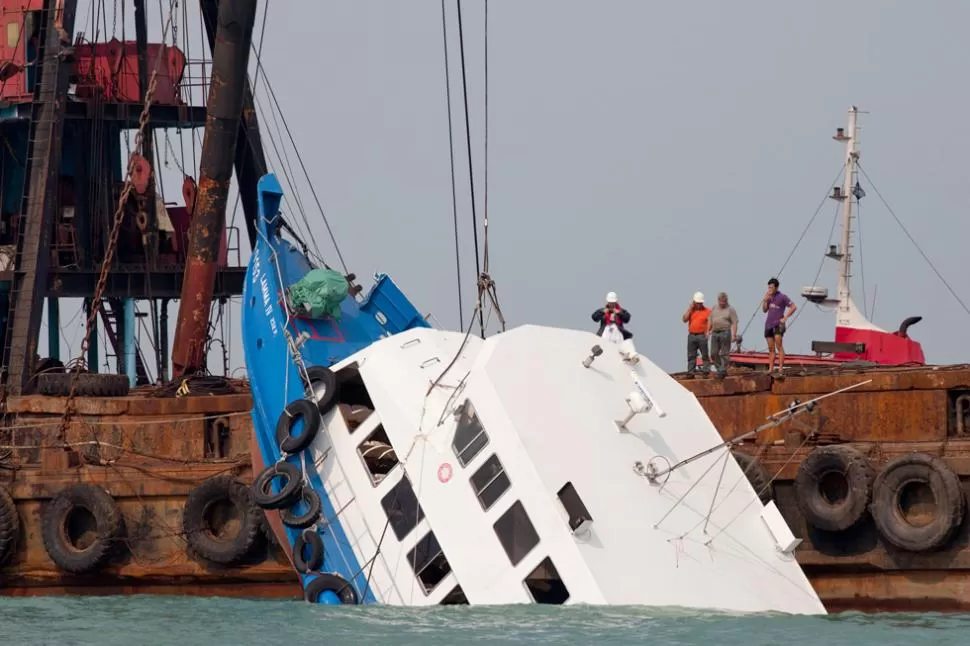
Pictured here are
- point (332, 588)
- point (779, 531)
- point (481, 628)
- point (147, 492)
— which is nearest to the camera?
point (481, 628)

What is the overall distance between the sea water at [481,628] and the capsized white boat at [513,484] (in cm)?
24

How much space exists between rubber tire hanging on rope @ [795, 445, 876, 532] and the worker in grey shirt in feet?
11.0

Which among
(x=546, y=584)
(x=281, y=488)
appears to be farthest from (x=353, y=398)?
(x=546, y=584)

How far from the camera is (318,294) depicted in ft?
68.9

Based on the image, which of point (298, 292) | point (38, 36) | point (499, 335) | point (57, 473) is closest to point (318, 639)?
point (499, 335)

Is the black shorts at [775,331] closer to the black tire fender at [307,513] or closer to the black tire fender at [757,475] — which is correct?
the black tire fender at [757,475]

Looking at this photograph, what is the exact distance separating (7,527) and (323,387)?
17.6 ft

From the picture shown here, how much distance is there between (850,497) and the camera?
19875mm

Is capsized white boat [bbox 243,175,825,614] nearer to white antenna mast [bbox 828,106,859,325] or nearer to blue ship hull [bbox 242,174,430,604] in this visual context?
blue ship hull [bbox 242,174,430,604]

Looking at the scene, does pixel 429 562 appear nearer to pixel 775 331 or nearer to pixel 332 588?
pixel 332 588

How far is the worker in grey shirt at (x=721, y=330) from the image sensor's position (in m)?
23.5

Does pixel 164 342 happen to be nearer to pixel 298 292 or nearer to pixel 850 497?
pixel 298 292

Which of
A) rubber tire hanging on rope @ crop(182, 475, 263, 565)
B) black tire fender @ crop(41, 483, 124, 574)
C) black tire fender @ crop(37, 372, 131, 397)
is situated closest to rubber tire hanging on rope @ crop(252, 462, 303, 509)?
rubber tire hanging on rope @ crop(182, 475, 263, 565)

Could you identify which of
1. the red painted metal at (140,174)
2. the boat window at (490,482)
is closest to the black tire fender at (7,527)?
the boat window at (490,482)
